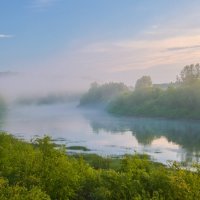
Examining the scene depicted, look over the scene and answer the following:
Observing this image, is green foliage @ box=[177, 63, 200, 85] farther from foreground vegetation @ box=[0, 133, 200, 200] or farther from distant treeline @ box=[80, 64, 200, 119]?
foreground vegetation @ box=[0, 133, 200, 200]

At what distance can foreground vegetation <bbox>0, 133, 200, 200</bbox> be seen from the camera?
765 inches

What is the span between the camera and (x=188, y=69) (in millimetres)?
173375

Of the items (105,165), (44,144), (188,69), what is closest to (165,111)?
(188,69)

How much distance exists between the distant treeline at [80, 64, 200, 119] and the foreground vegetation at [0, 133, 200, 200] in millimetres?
104130

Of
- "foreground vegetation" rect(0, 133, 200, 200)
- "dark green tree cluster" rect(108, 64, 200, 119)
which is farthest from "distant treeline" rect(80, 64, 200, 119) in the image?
"foreground vegetation" rect(0, 133, 200, 200)

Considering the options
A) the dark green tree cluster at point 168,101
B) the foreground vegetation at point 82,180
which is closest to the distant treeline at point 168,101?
the dark green tree cluster at point 168,101

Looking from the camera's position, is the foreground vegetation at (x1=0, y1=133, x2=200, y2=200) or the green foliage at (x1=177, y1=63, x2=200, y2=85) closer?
the foreground vegetation at (x1=0, y1=133, x2=200, y2=200)

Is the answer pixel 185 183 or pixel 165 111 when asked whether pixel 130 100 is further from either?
pixel 185 183

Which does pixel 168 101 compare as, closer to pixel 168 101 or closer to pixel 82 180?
pixel 168 101

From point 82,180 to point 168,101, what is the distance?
127391 millimetres

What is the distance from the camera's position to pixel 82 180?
24.4 meters

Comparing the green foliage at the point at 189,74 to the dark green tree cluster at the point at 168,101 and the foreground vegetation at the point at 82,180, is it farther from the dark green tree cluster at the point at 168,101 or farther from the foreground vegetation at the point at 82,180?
the foreground vegetation at the point at 82,180

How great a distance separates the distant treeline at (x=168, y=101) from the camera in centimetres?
13662

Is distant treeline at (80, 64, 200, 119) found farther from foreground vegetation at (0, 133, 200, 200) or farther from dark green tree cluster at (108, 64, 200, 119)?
foreground vegetation at (0, 133, 200, 200)
